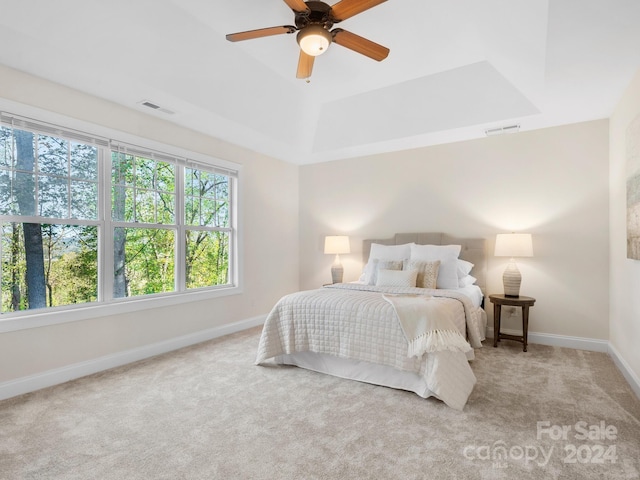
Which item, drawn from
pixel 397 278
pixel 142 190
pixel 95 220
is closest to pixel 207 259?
pixel 142 190

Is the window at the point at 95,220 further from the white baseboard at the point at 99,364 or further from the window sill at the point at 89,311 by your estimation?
the white baseboard at the point at 99,364

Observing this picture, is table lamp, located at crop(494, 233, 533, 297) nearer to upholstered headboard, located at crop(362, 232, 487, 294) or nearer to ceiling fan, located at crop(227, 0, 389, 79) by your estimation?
upholstered headboard, located at crop(362, 232, 487, 294)

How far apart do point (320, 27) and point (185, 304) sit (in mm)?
3146

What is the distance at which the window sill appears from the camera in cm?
269

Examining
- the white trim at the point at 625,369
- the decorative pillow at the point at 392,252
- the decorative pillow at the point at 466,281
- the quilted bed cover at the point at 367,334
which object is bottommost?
the white trim at the point at 625,369

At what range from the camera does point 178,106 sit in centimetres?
342

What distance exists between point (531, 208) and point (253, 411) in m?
3.72

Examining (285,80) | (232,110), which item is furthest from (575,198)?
(232,110)

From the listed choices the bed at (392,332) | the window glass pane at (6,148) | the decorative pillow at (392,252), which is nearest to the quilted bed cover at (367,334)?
the bed at (392,332)

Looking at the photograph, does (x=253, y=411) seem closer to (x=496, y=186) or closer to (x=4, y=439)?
(x=4, y=439)

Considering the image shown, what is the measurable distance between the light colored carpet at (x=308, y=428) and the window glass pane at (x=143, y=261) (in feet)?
2.89

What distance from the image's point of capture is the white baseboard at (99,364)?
8.71 feet

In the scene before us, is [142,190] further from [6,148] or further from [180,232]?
[6,148]

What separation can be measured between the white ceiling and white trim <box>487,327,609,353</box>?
238 centimetres
